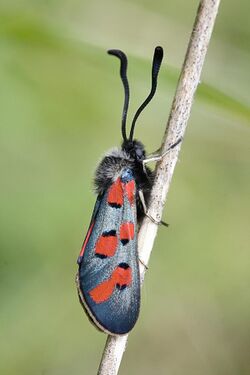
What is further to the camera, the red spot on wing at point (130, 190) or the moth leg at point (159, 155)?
the red spot on wing at point (130, 190)

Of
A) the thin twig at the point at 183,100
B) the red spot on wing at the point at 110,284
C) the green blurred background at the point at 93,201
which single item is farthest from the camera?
the green blurred background at the point at 93,201

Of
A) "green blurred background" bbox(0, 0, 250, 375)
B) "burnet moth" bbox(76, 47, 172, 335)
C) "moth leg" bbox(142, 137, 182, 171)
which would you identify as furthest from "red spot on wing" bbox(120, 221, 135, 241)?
"green blurred background" bbox(0, 0, 250, 375)

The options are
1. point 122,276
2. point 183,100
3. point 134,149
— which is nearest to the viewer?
point 183,100

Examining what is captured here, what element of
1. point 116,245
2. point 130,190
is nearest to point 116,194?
point 130,190

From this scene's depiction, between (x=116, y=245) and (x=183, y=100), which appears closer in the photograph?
(x=183, y=100)

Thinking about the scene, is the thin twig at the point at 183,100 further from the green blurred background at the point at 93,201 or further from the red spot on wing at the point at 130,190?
the green blurred background at the point at 93,201

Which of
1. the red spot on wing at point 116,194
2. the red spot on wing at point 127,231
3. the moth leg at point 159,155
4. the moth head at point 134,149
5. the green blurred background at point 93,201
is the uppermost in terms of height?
the moth leg at point 159,155

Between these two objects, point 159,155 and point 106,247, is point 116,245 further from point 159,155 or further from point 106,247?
point 159,155

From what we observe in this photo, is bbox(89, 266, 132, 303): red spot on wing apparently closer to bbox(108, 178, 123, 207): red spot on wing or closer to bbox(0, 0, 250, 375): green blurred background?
bbox(108, 178, 123, 207): red spot on wing

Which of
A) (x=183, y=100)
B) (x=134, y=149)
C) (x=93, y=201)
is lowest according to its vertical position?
(x=93, y=201)

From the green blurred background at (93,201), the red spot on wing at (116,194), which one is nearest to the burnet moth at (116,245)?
the red spot on wing at (116,194)
